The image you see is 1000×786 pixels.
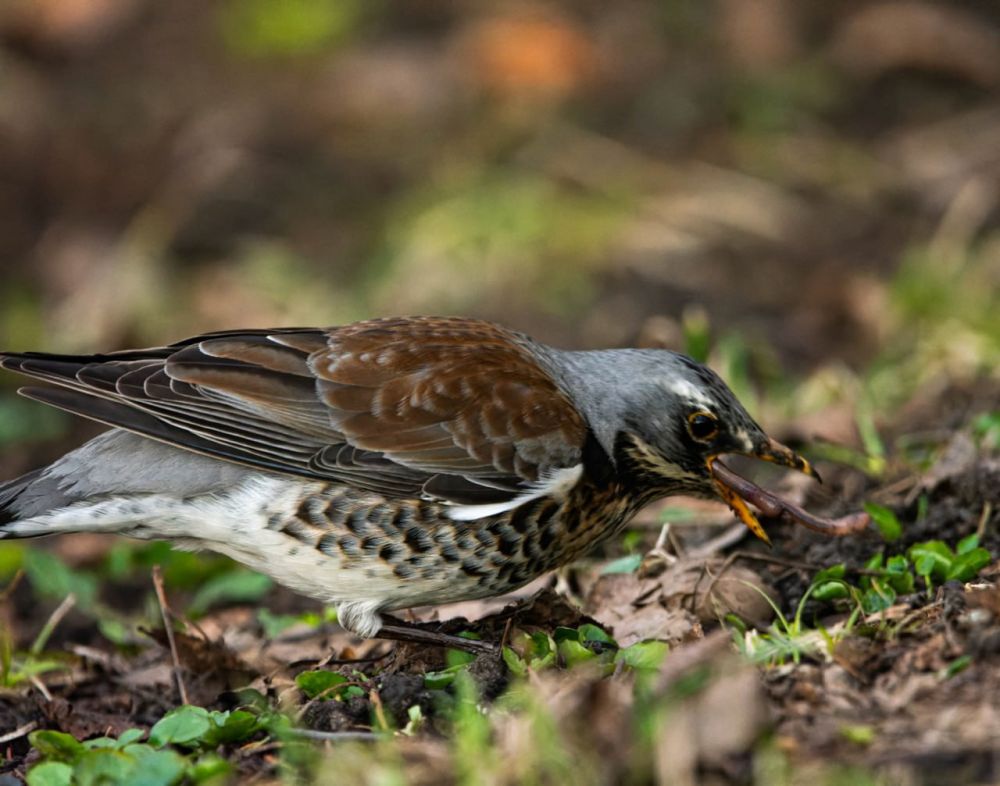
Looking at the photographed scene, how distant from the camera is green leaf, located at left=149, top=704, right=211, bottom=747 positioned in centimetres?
437

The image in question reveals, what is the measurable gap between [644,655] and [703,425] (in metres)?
1.29

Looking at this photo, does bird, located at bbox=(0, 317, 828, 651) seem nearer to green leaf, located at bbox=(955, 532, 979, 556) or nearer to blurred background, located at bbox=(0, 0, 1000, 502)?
green leaf, located at bbox=(955, 532, 979, 556)

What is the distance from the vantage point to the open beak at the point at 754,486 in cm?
539

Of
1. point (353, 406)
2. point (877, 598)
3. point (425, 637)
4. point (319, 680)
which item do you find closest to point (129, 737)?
point (319, 680)

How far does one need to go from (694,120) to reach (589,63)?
1.33m

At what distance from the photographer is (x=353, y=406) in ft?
17.8

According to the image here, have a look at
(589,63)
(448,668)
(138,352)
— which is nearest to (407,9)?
(589,63)

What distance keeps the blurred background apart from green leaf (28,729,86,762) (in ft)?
11.8

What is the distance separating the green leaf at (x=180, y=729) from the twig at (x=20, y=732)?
0.80 metres

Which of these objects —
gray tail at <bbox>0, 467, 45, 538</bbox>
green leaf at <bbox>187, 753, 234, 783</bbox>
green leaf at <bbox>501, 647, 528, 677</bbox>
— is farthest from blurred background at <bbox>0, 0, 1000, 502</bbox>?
green leaf at <bbox>187, 753, 234, 783</bbox>

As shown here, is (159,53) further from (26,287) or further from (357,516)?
(357,516)

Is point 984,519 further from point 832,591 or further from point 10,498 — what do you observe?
point 10,498

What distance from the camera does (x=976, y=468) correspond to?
5.65 meters

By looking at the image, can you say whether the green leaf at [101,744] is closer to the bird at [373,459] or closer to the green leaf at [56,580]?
the bird at [373,459]
